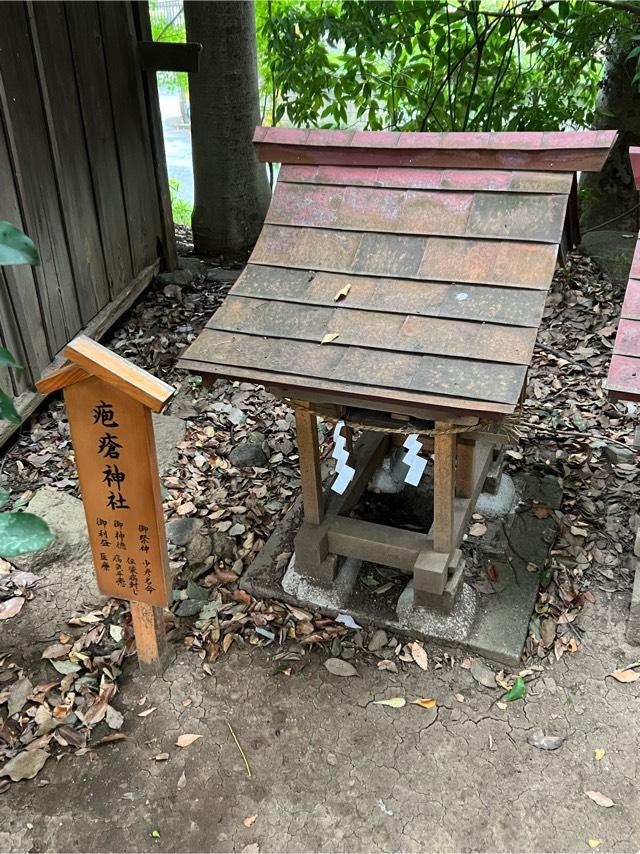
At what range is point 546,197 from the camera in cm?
272

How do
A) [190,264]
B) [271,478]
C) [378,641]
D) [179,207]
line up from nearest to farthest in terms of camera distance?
[378,641] < [271,478] < [190,264] < [179,207]

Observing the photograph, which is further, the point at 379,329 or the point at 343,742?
the point at 343,742

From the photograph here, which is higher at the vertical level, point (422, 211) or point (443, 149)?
point (443, 149)

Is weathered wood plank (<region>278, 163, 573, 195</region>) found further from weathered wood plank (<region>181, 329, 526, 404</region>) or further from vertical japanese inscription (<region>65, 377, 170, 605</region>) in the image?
Answer: vertical japanese inscription (<region>65, 377, 170, 605</region>)

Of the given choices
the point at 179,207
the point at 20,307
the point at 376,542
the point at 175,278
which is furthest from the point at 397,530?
the point at 179,207

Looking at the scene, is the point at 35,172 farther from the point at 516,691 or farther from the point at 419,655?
the point at 516,691

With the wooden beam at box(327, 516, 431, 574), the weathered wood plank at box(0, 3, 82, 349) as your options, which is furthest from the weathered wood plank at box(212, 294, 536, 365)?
the weathered wood plank at box(0, 3, 82, 349)

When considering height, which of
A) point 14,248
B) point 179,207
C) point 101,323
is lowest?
point 179,207

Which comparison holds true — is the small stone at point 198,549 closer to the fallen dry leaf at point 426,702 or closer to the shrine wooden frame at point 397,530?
the shrine wooden frame at point 397,530

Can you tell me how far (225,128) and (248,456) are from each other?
3.28 meters

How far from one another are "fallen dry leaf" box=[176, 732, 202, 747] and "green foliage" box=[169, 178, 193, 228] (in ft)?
23.7

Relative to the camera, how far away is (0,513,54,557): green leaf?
7.68 ft

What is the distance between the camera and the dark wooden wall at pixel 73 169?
429 cm

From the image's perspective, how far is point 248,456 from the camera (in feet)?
14.4
